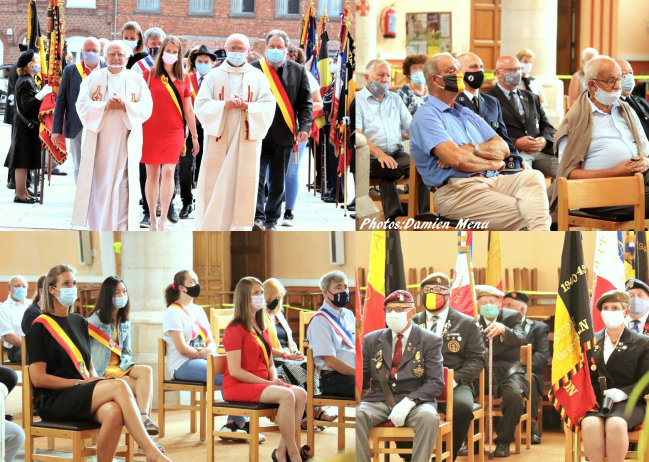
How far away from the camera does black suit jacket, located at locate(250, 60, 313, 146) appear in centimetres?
548

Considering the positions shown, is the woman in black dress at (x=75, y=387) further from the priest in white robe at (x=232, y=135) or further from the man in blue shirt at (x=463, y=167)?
the man in blue shirt at (x=463, y=167)

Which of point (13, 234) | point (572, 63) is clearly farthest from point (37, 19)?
point (572, 63)

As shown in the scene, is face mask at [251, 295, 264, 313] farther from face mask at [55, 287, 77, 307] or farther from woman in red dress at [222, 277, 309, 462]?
face mask at [55, 287, 77, 307]

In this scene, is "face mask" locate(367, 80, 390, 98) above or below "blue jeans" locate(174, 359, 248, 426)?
above

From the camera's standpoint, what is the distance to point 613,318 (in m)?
4.02

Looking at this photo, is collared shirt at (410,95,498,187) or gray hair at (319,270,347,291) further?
collared shirt at (410,95,498,187)

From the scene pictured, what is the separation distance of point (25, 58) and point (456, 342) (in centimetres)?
339

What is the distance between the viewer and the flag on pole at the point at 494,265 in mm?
3973

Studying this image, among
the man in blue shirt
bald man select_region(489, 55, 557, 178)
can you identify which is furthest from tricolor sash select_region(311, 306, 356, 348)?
bald man select_region(489, 55, 557, 178)

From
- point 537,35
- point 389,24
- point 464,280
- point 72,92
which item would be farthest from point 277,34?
point 537,35

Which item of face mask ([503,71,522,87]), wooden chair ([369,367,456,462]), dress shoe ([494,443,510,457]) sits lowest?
dress shoe ([494,443,510,457])

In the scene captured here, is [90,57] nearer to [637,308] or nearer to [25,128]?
[25,128]

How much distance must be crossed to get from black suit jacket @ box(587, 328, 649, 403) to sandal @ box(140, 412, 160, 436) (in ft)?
5.82

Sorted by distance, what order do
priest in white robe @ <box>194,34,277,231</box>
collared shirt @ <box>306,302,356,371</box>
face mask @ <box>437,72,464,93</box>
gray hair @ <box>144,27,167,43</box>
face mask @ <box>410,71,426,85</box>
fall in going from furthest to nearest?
face mask @ <box>410,71,426,85</box>, gray hair @ <box>144,27,167,43</box>, priest in white robe @ <box>194,34,277,231</box>, face mask @ <box>437,72,464,93</box>, collared shirt @ <box>306,302,356,371</box>
